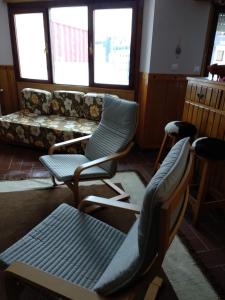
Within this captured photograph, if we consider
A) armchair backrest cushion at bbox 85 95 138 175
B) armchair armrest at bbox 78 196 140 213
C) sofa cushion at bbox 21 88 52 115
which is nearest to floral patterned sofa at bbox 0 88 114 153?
sofa cushion at bbox 21 88 52 115

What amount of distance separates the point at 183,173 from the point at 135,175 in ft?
6.30

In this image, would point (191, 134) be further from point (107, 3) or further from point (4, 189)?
point (107, 3)

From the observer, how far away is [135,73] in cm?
355

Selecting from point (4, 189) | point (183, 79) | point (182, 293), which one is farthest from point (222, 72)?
point (4, 189)

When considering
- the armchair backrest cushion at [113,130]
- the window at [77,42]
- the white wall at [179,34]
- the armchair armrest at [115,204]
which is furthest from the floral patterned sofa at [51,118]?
the armchair armrest at [115,204]

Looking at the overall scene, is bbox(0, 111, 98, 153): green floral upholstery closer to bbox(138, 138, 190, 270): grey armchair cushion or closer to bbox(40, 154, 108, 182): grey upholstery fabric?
bbox(40, 154, 108, 182): grey upholstery fabric

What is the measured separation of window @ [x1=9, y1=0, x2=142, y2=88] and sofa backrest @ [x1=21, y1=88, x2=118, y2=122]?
428mm

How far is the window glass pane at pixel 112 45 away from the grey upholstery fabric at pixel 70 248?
2.80 metres

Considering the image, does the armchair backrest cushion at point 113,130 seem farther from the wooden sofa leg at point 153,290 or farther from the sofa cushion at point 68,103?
the sofa cushion at point 68,103

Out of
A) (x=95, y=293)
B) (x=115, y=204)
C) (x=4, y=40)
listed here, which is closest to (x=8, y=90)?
(x=4, y=40)

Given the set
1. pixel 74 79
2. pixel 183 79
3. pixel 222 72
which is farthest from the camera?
pixel 74 79

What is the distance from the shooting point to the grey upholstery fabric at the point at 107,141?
6.61 feet

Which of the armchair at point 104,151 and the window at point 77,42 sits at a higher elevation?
the window at point 77,42

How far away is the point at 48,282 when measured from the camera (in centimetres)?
87
